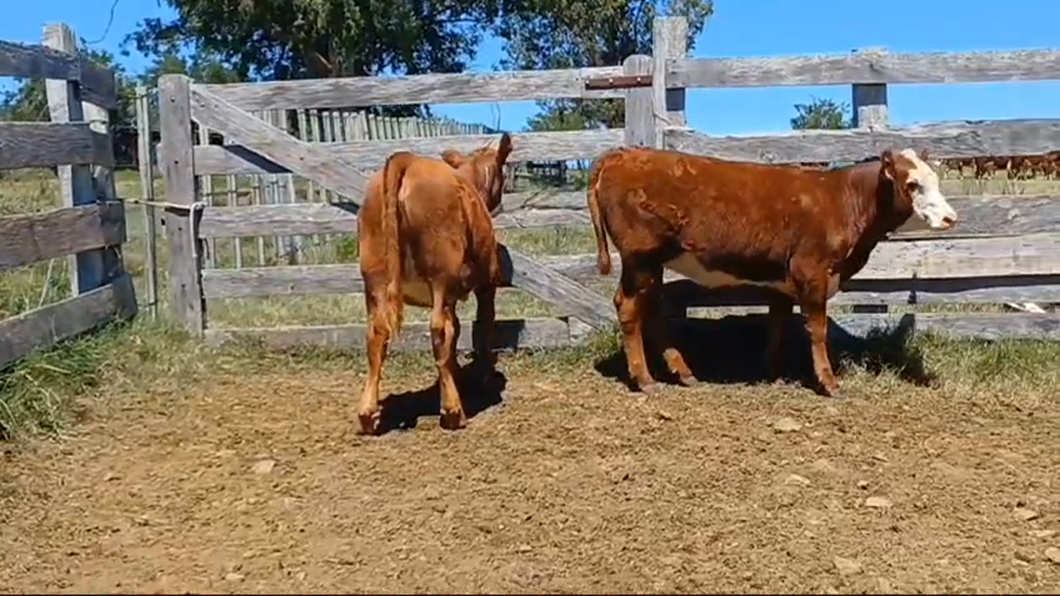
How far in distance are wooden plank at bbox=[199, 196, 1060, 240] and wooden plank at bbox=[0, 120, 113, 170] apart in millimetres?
826

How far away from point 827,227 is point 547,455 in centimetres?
220

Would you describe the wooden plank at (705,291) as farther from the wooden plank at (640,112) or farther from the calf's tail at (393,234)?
the calf's tail at (393,234)

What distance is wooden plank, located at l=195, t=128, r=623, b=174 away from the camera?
7.17 m

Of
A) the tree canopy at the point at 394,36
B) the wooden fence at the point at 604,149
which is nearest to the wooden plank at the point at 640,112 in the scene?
the wooden fence at the point at 604,149

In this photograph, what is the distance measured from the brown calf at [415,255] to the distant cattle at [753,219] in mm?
1009

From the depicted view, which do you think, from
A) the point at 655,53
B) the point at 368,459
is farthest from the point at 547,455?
the point at 655,53

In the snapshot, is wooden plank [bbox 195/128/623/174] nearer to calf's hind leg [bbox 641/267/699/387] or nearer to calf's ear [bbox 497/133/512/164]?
calf's ear [bbox 497/133/512/164]

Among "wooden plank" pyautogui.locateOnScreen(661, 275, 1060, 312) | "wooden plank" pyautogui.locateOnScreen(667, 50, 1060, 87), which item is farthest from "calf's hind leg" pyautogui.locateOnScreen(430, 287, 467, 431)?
"wooden plank" pyautogui.locateOnScreen(667, 50, 1060, 87)

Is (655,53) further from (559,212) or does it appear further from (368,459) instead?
(368,459)

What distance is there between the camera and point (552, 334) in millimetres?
7398

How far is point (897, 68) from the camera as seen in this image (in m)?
6.85

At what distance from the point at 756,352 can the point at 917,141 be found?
1614mm

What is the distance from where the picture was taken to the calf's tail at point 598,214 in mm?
6477

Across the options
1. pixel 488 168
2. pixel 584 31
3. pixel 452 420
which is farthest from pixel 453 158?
pixel 584 31
